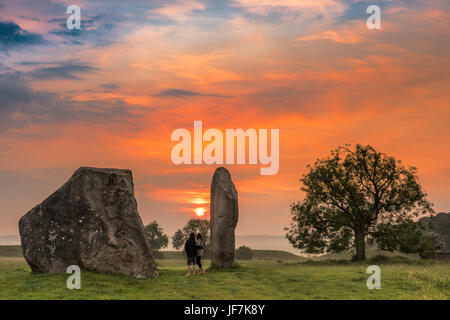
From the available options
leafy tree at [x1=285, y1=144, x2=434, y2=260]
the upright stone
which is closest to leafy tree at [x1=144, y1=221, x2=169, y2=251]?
leafy tree at [x1=285, y1=144, x2=434, y2=260]

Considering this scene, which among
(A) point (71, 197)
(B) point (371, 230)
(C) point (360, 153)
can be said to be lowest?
(B) point (371, 230)

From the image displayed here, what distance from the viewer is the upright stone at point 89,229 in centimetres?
2705

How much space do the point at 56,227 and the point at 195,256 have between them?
28.4 feet

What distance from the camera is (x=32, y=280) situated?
25125mm

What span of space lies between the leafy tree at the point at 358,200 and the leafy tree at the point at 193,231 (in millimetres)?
27178

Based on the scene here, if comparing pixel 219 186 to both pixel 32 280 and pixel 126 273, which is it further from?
pixel 32 280

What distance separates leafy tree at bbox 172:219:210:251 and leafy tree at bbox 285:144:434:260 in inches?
1070

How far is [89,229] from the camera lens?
2722 centimetres

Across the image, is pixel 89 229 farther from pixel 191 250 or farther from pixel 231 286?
pixel 231 286

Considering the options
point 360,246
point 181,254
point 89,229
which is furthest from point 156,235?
point 89,229

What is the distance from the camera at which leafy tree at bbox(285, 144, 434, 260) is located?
47.5m

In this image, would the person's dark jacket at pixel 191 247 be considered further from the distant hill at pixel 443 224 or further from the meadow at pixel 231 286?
the distant hill at pixel 443 224
